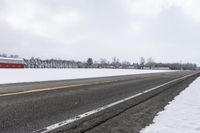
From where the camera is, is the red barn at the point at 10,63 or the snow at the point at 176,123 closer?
the snow at the point at 176,123

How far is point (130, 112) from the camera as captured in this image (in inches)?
306

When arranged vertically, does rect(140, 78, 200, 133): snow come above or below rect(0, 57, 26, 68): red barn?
below

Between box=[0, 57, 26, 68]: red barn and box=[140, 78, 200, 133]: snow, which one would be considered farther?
box=[0, 57, 26, 68]: red barn

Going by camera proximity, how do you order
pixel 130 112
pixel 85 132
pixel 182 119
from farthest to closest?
pixel 130 112 < pixel 182 119 < pixel 85 132

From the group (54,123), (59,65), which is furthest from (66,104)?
(59,65)

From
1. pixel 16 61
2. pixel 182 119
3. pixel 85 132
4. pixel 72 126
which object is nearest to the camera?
pixel 85 132

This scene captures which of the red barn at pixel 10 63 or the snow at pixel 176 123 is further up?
the red barn at pixel 10 63

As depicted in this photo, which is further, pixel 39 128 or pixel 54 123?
pixel 54 123

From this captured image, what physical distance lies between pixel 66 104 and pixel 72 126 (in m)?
2.66

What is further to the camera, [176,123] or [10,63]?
[10,63]

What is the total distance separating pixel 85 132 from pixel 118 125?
102 cm

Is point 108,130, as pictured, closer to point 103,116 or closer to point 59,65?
point 103,116

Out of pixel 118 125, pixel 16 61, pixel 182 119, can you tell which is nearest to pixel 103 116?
pixel 118 125

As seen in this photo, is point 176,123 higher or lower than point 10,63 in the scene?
lower
